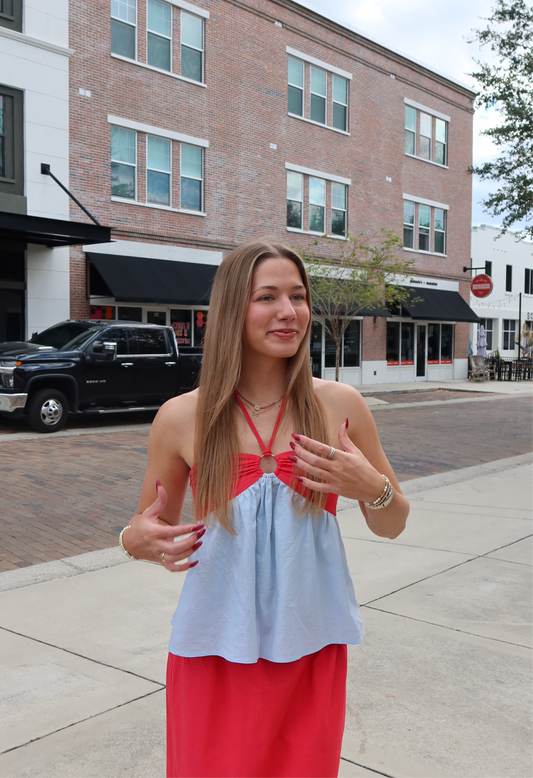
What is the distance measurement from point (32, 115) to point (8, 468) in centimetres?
1124

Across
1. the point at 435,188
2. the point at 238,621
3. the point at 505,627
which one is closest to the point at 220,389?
the point at 238,621

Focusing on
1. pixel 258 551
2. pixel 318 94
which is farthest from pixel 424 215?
pixel 258 551

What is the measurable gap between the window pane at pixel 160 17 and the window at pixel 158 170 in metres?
2.90

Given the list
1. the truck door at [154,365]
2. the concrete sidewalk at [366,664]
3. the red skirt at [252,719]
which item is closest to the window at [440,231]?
the truck door at [154,365]

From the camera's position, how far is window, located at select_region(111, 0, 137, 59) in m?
19.3

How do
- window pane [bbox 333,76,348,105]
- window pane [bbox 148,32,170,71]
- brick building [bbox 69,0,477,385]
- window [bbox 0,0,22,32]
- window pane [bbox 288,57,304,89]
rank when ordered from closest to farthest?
window [bbox 0,0,22,32], brick building [bbox 69,0,477,385], window pane [bbox 148,32,170,71], window pane [bbox 288,57,304,89], window pane [bbox 333,76,348,105]

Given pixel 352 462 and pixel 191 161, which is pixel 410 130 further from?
pixel 352 462

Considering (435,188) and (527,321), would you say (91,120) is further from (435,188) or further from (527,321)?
(527,321)

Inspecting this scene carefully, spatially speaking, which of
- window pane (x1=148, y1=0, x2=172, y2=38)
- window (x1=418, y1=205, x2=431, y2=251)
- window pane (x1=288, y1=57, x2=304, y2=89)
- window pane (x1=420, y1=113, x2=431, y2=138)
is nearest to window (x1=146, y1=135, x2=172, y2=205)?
window pane (x1=148, y1=0, x2=172, y2=38)

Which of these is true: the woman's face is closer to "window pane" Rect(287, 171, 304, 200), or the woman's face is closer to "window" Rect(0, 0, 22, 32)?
"window" Rect(0, 0, 22, 32)

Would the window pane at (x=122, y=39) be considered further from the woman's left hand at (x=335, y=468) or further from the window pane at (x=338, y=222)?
the woman's left hand at (x=335, y=468)

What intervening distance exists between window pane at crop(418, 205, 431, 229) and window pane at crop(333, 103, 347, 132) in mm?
5550

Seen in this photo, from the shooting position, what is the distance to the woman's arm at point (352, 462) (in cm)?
171

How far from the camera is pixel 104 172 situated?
62.6 feet
